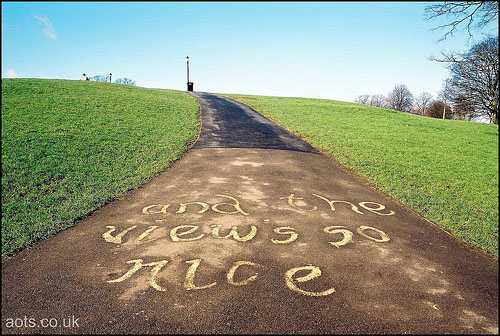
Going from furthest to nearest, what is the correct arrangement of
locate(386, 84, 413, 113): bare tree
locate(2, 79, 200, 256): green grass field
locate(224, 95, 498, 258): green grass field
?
locate(386, 84, 413, 113): bare tree
locate(2, 79, 200, 256): green grass field
locate(224, 95, 498, 258): green grass field

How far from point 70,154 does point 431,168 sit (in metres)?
12.3

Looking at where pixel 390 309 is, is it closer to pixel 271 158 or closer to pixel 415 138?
pixel 271 158

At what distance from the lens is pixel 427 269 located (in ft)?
13.5

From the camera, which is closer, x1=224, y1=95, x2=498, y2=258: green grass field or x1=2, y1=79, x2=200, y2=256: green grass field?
x1=224, y1=95, x2=498, y2=258: green grass field

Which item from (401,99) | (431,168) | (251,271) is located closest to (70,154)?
(251,271)

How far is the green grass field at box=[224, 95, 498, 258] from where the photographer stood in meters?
5.91

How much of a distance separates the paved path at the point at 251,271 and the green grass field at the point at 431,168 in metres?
0.74

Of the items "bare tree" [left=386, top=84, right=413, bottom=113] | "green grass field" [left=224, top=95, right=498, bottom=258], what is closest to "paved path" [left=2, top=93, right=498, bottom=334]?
"green grass field" [left=224, top=95, right=498, bottom=258]

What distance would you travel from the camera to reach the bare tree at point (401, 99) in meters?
71.6

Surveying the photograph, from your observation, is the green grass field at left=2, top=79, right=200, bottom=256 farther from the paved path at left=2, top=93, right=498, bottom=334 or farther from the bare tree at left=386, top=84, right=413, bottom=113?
the bare tree at left=386, top=84, right=413, bottom=113

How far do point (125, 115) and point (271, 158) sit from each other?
10034mm

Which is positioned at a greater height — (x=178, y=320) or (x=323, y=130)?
(x=323, y=130)

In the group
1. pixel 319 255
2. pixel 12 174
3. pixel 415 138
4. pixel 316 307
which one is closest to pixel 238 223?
pixel 319 255

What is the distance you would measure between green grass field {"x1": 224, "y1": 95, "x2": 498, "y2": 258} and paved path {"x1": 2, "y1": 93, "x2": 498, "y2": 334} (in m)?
0.74
